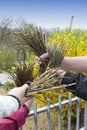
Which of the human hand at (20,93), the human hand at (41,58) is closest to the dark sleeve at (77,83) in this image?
the human hand at (41,58)

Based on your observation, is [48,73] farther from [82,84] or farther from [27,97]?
[82,84]

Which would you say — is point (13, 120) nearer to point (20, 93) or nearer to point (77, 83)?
point (20, 93)

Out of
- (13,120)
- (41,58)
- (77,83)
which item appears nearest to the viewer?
(13,120)

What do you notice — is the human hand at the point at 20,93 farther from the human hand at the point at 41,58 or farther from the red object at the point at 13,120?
the human hand at the point at 41,58

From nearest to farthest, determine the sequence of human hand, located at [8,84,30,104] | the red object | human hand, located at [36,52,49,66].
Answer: the red object, human hand, located at [8,84,30,104], human hand, located at [36,52,49,66]

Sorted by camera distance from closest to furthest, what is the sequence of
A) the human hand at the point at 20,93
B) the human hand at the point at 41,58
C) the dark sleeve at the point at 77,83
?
the human hand at the point at 20,93 < the human hand at the point at 41,58 < the dark sleeve at the point at 77,83

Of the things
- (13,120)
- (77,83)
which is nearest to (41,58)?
(77,83)

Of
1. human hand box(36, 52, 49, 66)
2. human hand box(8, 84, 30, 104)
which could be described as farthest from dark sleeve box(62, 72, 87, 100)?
human hand box(8, 84, 30, 104)

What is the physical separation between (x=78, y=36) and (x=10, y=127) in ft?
11.9

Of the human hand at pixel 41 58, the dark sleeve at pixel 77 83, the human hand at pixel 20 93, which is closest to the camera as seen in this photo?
the human hand at pixel 20 93

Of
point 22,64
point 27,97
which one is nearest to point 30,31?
point 22,64

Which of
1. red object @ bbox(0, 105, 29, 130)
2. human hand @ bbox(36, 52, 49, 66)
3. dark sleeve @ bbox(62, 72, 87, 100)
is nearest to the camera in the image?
red object @ bbox(0, 105, 29, 130)

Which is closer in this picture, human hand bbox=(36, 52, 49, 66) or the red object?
the red object

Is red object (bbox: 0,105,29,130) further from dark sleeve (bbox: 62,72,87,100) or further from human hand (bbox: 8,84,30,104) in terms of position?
dark sleeve (bbox: 62,72,87,100)
